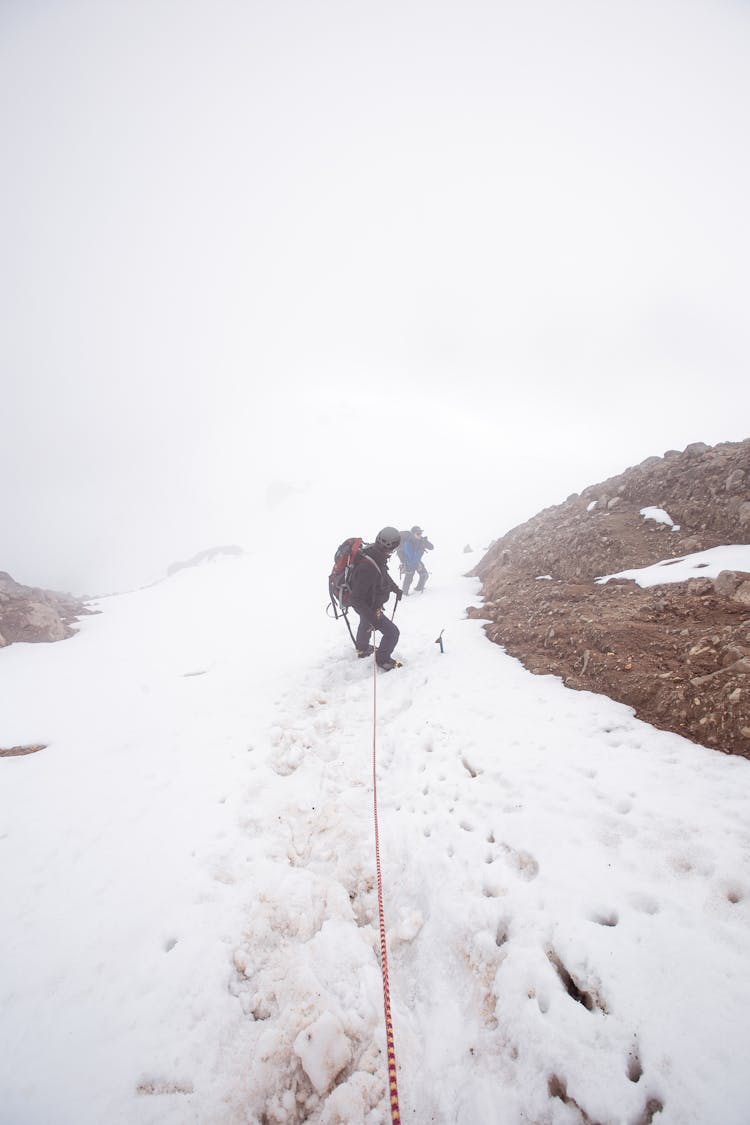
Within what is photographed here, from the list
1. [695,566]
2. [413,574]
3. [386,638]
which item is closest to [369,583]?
[386,638]

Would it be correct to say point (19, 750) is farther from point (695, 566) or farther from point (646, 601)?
point (695, 566)

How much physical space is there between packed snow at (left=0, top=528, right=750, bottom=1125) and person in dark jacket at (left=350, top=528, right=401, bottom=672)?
90.1 inches

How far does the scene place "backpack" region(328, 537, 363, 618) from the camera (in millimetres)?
9398

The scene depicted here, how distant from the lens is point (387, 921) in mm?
4395

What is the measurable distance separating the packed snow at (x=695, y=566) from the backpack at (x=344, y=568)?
5.88 meters

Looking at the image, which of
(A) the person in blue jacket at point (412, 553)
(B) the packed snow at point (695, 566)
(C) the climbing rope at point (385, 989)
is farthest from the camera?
(A) the person in blue jacket at point (412, 553)

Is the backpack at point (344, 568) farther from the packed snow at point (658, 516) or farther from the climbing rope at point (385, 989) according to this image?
the packed snow at point (658, 516)

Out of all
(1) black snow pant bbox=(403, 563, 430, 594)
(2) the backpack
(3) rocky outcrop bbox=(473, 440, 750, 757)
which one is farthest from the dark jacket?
(1) black snow pant bbox=(403, 563, 430, 594)

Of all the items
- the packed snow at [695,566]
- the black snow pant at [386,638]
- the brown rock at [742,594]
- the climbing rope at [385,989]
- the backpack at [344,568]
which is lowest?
the climbing rope at [385,989]

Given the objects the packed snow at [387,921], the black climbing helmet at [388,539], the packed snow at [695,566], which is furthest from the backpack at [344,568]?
the packed snow at [695,566]

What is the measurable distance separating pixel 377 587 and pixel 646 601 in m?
5.18

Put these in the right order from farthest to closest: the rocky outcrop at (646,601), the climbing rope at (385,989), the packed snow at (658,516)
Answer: the packed snow at (658,516) < the rocky outcrop at (646,601) < the climbing rope at (385,989)

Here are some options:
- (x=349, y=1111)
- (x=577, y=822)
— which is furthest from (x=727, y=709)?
(x=349, y=1111)

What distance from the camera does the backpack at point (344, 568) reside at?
9398 millimetres
